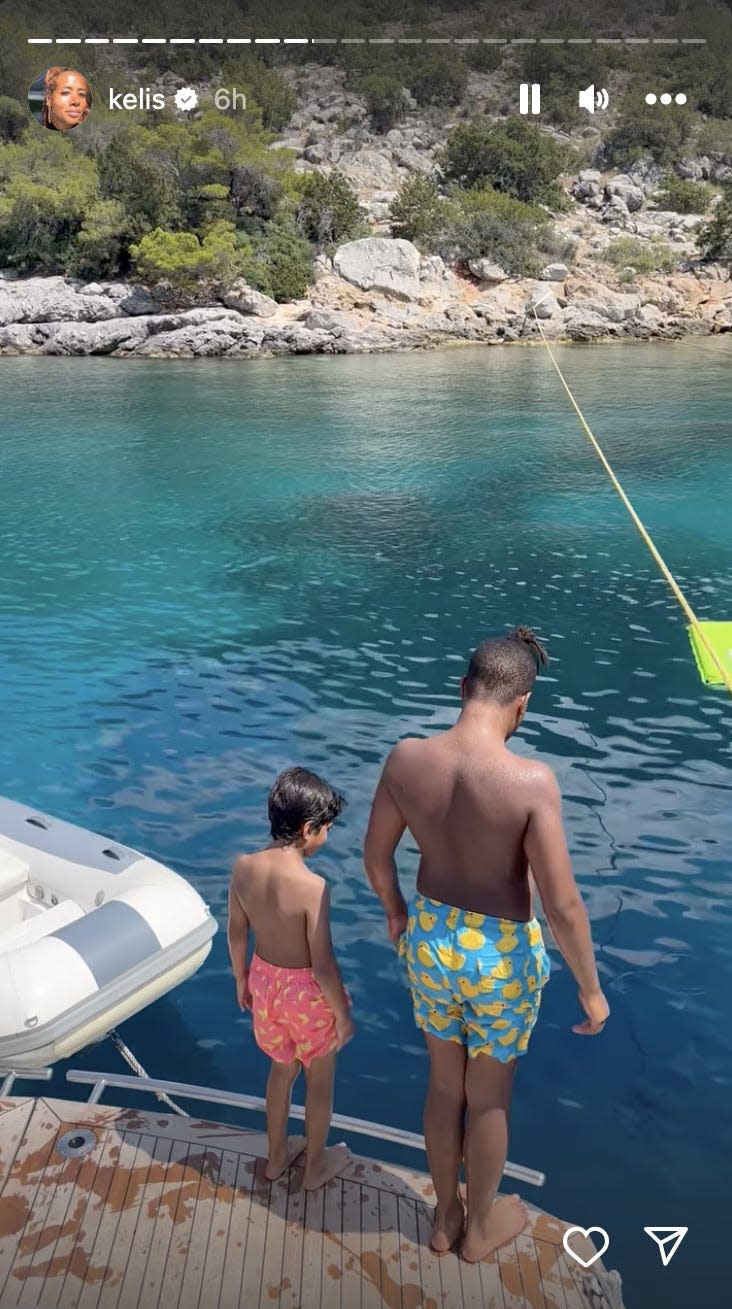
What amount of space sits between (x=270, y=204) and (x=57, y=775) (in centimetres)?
4248

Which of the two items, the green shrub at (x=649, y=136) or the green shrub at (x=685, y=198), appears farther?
the green shrub at (x=649, y=136)

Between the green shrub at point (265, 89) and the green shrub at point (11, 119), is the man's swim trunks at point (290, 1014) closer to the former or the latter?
the green shrub at point (11, 119)

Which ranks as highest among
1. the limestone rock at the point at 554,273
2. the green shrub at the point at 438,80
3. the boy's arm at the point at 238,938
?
the green shrub at the point at 438,80

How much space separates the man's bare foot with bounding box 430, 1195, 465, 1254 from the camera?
287cm

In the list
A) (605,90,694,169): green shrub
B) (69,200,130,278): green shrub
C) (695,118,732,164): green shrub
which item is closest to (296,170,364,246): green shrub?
(69,200,130,278): green shrub

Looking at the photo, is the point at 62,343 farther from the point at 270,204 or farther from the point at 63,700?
the point at 63,700

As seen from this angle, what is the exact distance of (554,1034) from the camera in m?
4.71

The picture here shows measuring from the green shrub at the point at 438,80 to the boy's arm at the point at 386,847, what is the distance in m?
73.8

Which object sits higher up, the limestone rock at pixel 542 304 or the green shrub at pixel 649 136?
the green shrub at pixel 649 136

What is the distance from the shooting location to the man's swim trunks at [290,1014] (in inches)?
114

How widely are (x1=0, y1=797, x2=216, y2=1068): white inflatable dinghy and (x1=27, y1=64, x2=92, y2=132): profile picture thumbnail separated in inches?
1739

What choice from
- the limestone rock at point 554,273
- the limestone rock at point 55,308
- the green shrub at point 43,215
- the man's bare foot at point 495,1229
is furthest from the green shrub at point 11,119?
the man's bare foot at point 495,1229

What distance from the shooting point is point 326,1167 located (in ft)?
10.2

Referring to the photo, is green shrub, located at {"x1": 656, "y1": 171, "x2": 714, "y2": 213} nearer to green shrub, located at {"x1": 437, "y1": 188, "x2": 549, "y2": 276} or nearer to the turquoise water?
green shrub, located at {"x1": 437, "y1": 188, "x2": 549, "y2": 276}
